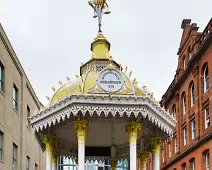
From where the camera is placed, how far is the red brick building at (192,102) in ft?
139

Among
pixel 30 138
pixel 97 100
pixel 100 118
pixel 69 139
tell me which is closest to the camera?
pixel 97 100

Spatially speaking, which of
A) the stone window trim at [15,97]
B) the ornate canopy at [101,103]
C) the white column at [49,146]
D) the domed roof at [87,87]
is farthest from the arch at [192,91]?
the domed roof at [87,87]

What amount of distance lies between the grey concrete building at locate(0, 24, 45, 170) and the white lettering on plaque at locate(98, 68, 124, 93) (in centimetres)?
1972

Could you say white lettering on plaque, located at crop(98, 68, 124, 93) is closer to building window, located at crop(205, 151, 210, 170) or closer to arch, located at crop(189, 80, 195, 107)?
building window, located at crop(205, 151, 210, 170)

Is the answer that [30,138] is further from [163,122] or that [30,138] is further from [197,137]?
[163,122]

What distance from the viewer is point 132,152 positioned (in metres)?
14.1

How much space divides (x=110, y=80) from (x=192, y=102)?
1390 inches

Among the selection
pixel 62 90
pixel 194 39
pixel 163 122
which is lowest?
pixel 163 122

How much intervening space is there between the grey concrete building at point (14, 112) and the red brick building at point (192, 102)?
15.9 m

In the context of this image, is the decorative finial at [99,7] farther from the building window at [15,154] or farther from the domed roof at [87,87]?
the building window at [15,154]

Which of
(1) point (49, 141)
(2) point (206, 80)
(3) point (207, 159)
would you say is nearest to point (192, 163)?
(3) point (207, 159)

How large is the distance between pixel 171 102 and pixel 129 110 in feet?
144

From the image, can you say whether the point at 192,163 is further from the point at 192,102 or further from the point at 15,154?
the point at 15,154

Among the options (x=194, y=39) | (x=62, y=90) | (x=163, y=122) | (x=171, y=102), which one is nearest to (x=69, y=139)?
(x=62, y=90)
